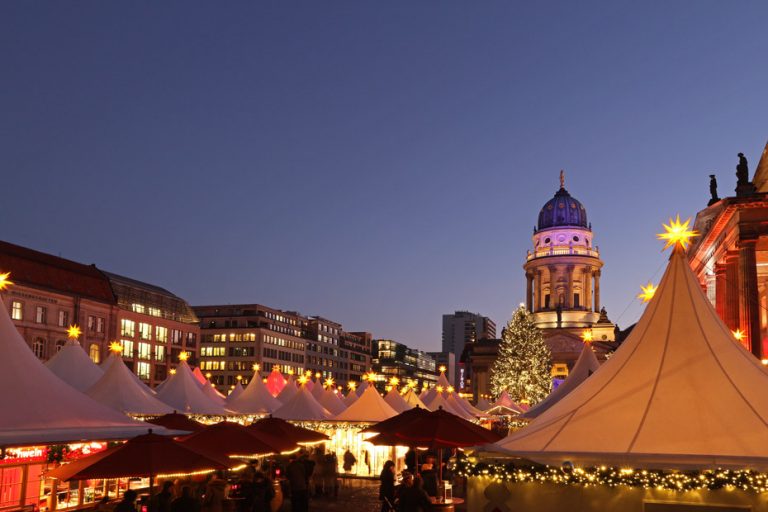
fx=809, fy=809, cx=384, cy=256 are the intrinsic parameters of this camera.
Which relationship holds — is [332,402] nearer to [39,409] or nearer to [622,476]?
[39,409]

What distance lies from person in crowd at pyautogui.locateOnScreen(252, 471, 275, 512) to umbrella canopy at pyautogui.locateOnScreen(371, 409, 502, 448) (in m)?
3.30

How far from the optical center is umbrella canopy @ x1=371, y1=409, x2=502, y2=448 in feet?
61.7

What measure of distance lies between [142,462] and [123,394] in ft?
56.5

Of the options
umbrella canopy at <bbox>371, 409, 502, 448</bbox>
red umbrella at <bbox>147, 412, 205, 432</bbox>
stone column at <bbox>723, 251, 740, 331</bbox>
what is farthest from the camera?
stone column at <bbox>723, 251, 740, 331</bbox>

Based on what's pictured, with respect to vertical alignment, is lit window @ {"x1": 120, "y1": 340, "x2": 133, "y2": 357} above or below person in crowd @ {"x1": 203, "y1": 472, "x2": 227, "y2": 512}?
above

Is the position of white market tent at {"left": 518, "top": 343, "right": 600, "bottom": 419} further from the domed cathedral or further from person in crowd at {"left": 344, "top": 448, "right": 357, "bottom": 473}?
the domed cathedral

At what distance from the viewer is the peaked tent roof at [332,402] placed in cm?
4103

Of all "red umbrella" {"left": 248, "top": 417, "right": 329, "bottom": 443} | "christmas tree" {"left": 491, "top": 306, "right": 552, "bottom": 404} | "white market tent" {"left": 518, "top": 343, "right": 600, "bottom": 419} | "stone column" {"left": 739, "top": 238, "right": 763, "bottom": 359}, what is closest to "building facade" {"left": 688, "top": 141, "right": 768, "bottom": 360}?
"stone column" {"left": 739, "top": 238, "right": 763, "bottom": 359}

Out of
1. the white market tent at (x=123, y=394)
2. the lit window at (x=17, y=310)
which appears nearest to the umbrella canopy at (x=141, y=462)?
the white market tent at (x=123, y=394)

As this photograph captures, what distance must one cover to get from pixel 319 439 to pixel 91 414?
8406 millimetres

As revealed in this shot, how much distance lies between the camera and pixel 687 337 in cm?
1397

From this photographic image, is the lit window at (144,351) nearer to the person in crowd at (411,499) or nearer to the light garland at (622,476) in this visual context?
the person in crowd at (411,499)

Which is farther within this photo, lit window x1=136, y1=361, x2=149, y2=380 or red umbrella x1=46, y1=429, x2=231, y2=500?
lit window x1=136, y1=361, x2=149, y2=380

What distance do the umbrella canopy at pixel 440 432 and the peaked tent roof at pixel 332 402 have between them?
21425 millimetres
